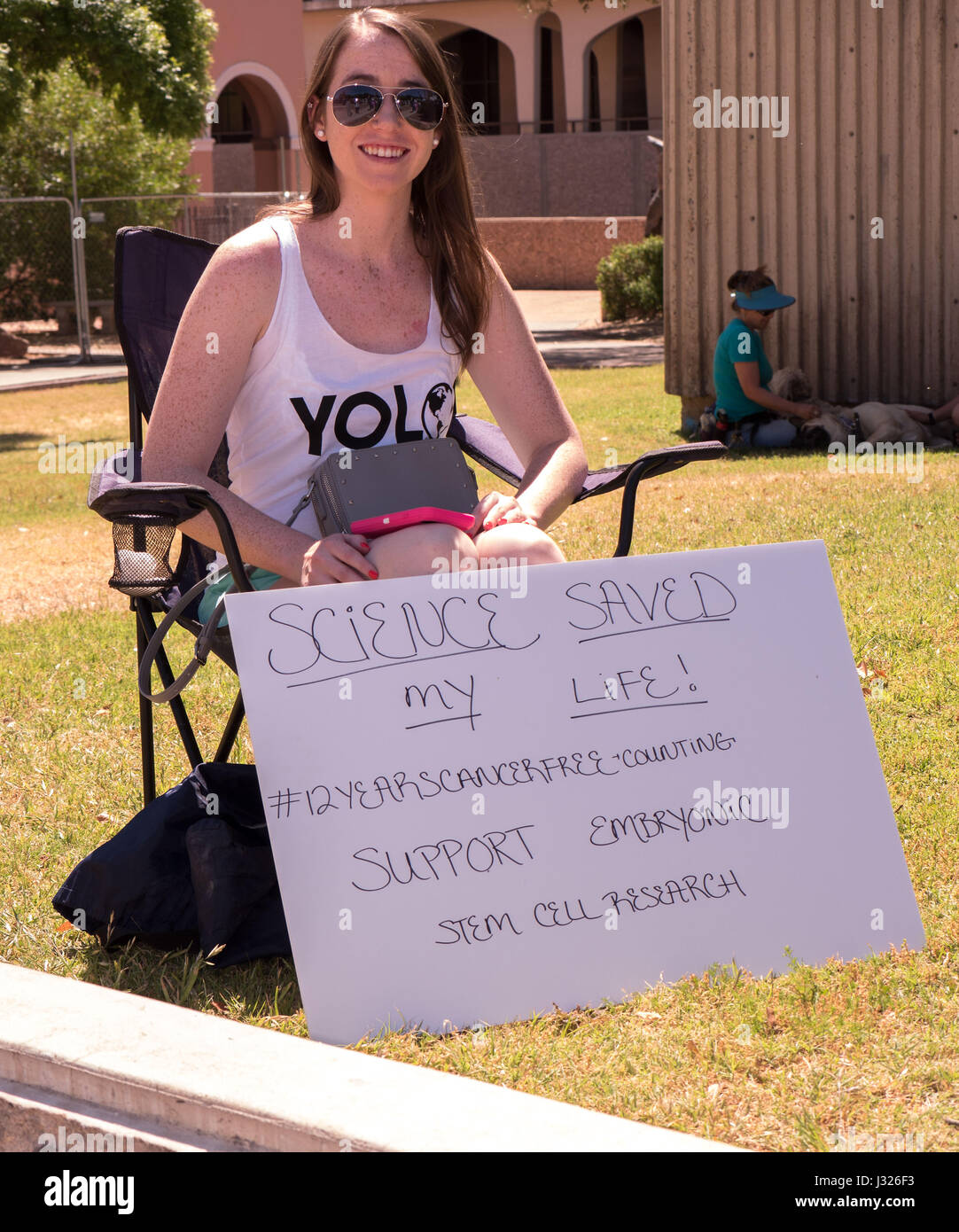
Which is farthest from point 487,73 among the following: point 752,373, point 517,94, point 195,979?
point 195,979

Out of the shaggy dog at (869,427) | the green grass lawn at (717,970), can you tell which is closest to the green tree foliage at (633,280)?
the shaggy dog at (869,427)

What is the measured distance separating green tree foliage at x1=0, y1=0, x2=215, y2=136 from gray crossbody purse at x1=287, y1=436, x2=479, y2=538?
11540 mm

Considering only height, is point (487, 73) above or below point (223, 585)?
above

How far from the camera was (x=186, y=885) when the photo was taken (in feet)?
9.26

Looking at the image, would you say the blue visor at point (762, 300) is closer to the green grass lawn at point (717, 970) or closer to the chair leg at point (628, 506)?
the green grass lawn at point (717, 970)

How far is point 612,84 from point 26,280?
1494 cm

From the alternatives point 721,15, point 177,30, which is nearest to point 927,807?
point 721,15

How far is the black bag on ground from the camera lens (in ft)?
8.96

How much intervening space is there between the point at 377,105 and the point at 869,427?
6710mm

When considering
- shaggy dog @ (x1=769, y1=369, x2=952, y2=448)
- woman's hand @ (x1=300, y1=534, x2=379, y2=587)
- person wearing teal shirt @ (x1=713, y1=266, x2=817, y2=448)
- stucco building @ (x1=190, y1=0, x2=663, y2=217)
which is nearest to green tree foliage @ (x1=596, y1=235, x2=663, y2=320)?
stucco building @ (x1=190, y1=0, x2=663, y2=217)

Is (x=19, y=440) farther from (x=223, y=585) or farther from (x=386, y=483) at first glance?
(x=386, y=483)

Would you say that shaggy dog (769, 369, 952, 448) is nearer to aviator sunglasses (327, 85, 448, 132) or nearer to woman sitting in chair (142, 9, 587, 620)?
woman sitting in chair (142, 9, 587, 620)

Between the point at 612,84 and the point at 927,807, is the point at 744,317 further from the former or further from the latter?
the point at 612,84

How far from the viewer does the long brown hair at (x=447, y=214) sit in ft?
10.1
